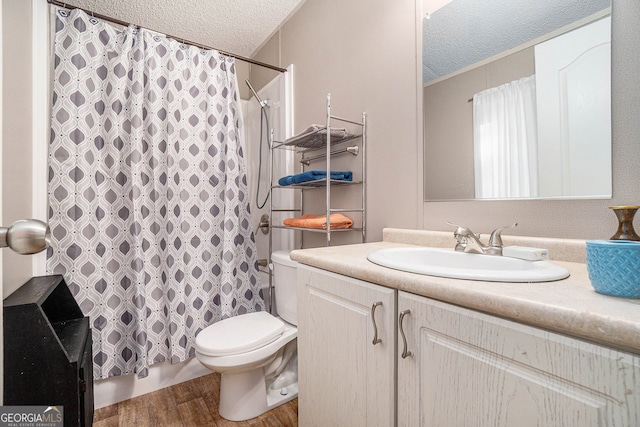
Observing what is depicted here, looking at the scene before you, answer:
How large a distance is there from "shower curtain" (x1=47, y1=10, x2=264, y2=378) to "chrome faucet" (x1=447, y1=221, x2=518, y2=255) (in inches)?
53.4

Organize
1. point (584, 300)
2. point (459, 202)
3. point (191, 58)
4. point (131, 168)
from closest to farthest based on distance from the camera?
point (584, 300)
point (459, 202)
point (131, 168)
point (191, 58)

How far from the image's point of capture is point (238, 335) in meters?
1.39

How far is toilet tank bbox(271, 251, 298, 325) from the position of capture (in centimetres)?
157

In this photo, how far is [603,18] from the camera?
82 cm

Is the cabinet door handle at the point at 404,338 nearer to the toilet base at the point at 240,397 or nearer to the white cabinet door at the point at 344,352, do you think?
the white cabinet door at the point at 344,352

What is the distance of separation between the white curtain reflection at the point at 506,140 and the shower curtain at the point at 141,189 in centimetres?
141

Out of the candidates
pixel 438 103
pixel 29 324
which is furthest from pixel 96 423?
pixel 438 103

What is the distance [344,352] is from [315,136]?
114cm

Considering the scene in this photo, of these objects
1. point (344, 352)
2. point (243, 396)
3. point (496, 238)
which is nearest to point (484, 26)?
point (496, 238)

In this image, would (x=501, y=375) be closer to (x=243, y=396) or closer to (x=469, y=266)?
(x=469, y=266)

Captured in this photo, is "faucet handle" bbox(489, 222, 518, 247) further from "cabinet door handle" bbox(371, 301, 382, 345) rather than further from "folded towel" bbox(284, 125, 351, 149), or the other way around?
"folded towel" bbox(284, 125, 351, 149)

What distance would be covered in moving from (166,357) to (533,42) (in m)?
2.26

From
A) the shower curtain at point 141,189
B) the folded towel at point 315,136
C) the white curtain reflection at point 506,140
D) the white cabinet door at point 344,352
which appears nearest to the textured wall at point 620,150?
the white curtain reflection at point 506,140

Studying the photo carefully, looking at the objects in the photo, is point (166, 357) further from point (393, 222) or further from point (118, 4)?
point (118, 4)
